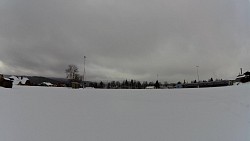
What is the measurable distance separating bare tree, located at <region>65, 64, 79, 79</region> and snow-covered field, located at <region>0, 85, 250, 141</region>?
1.19 ft

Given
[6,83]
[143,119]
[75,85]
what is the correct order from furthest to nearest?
[6,83]
[75,85]
[143,119]

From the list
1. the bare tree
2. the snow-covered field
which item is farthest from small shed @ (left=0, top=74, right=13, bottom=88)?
the bare tree

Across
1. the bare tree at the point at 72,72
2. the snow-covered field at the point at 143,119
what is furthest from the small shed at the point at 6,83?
the bare tree at the point at 72,72

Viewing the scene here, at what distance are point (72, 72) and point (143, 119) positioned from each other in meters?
1.76

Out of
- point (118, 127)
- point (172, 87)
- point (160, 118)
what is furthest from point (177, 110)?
point (118, 127)

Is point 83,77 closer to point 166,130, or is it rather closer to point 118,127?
point 118,127

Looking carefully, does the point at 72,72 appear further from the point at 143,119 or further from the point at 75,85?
the point at 143,119

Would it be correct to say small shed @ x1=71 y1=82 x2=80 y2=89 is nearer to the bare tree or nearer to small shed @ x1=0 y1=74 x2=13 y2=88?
the bare tree

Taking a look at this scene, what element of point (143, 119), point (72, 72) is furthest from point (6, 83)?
point (143, 119)

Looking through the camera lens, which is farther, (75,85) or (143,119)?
(75,85)

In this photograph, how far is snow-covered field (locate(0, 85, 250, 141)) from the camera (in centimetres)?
210

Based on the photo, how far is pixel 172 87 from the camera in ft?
11.5

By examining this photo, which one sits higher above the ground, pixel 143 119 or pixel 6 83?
pixel 6 83

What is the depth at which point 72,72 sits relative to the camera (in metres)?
4.10
